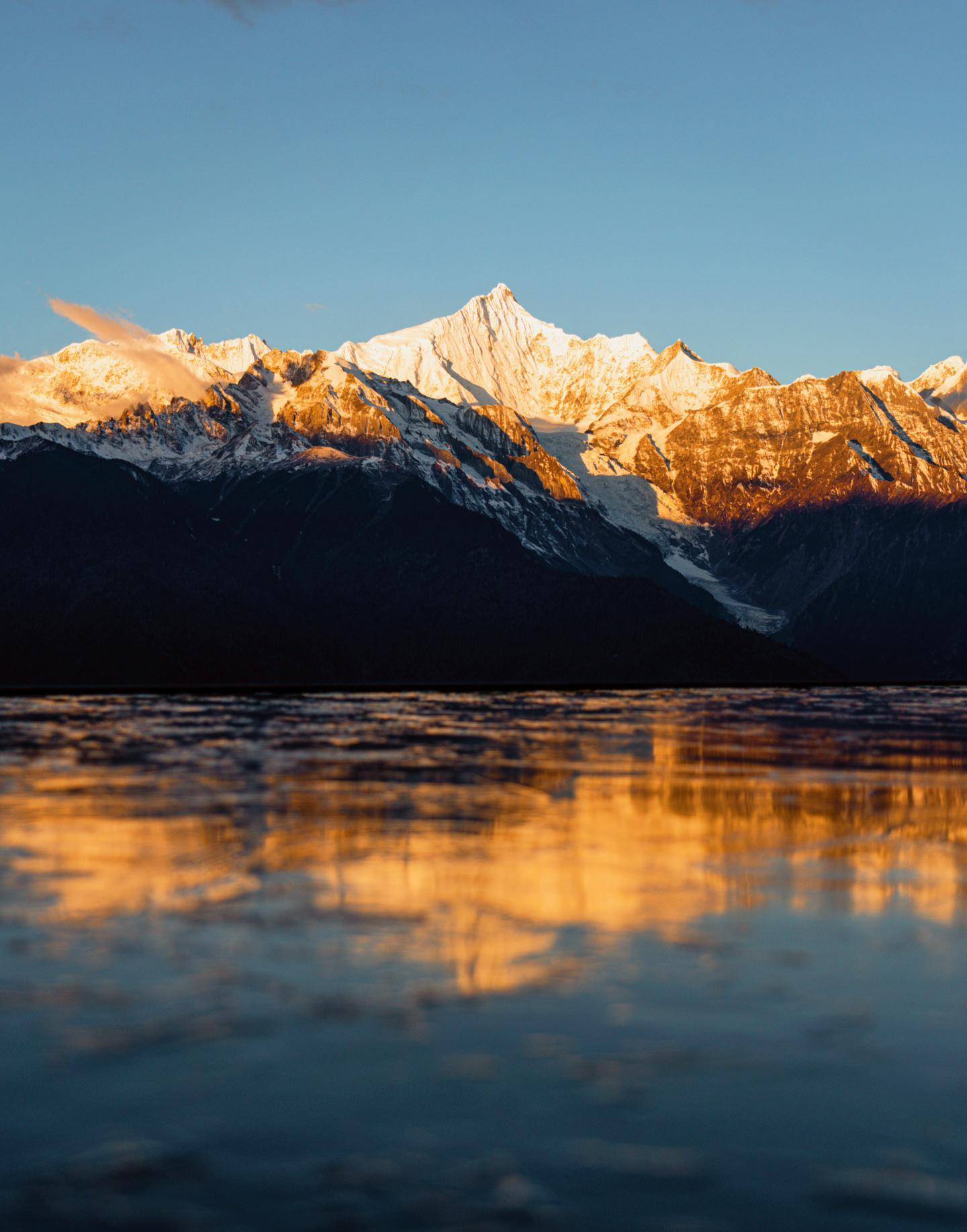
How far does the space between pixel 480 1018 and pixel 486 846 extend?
26818 millimetres

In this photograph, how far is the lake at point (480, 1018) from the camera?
22.3m

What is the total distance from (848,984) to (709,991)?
346 cm

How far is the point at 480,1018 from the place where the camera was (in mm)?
31719

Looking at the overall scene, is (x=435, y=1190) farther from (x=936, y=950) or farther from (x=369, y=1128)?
(x=936, y=950)

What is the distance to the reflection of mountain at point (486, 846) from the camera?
43938 millimetres

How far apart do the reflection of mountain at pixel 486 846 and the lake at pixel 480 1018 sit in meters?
0.29

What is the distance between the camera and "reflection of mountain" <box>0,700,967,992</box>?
43938 mm

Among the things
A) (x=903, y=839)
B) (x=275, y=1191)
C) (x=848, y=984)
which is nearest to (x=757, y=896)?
(x=848, y=984)

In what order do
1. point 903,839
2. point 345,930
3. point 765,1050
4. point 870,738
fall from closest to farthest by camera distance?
point 765,1050 < point 345,930 < point 903,839 < point 870,738

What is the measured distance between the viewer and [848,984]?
35.2 metres

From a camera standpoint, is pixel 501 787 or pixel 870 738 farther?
pixel 870 738

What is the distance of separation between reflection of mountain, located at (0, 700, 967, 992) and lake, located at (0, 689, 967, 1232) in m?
0.29

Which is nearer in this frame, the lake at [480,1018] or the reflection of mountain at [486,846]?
the lake at [480,1018]

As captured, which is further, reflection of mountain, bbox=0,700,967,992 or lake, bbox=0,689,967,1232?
reflection of mountain, bbox=0,700,967,992
